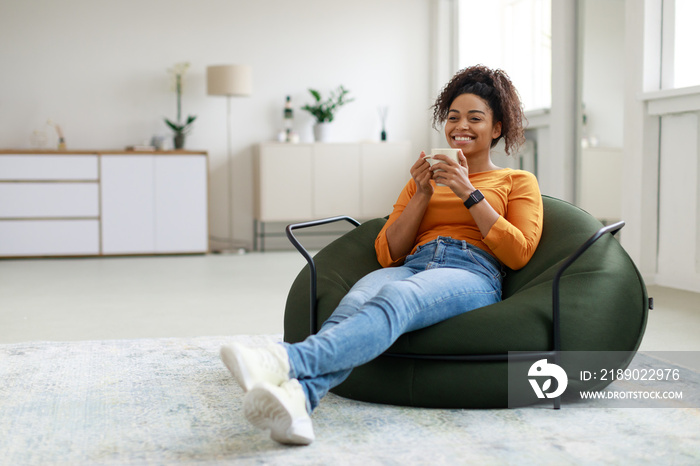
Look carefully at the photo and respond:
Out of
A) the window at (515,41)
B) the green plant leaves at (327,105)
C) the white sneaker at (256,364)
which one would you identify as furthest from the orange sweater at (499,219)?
the green plant leaves at (327,105)

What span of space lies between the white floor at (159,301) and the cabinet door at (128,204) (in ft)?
1.07

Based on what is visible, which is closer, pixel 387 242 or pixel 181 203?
pixel 387 242

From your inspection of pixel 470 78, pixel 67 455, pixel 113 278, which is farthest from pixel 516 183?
pixel 113 278

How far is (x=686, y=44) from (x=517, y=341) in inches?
123

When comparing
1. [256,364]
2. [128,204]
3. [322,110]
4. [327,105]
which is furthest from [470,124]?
[327,105]

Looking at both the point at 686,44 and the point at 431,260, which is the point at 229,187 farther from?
the point at 431,260

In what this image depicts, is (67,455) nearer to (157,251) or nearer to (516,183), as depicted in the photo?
(516,183)

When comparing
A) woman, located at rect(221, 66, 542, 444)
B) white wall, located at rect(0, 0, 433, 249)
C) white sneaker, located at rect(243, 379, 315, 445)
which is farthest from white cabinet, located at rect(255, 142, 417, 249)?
white sneaker, located at rect(243, 379, 315, 445)

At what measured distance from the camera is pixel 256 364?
1616mm

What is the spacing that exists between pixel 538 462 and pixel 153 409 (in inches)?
41.3

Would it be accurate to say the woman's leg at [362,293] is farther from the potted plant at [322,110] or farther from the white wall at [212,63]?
the white wall at [212,63]

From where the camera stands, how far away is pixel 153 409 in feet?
6.66

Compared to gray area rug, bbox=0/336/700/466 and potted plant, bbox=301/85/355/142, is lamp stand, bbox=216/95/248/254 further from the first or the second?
gray area rug, bbox=0/336/700/466

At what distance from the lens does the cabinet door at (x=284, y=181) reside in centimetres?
693
